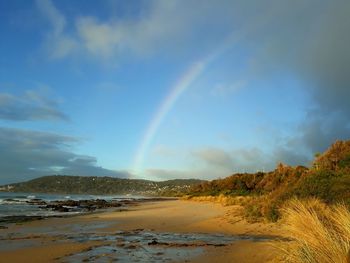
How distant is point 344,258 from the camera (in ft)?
20.7

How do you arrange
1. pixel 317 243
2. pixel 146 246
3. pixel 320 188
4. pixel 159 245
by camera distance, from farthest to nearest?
1. pixel 320 188
2. pixel 159 245
3. pixel 146 246
4. pixel 317 243

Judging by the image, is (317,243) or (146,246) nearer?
(317,243)

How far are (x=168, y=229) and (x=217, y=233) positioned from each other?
130 inches

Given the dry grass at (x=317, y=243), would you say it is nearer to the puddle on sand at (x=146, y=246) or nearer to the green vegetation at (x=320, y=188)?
the puddle on sand at (x=146, y=246)

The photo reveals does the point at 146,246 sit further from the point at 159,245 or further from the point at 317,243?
the point at 317,243

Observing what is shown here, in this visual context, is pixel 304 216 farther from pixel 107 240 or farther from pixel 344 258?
pixel 107 240

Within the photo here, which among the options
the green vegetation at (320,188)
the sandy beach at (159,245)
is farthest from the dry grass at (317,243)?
the green vegetation at (320,188)

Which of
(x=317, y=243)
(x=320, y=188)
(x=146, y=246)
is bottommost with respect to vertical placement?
(x=146, y=246)

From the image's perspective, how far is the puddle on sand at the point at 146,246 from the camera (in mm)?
12180

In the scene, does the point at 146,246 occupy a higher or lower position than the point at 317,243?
lower

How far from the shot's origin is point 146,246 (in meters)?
14.6

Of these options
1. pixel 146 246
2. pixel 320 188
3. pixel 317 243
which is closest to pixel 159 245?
pixel 146 246

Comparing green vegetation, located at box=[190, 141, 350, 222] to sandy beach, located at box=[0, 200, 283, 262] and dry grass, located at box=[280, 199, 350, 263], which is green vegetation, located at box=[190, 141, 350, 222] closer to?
sandy beach, located at box=[0, 200, 283, 262]

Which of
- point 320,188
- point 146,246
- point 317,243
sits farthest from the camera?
point 320,188
